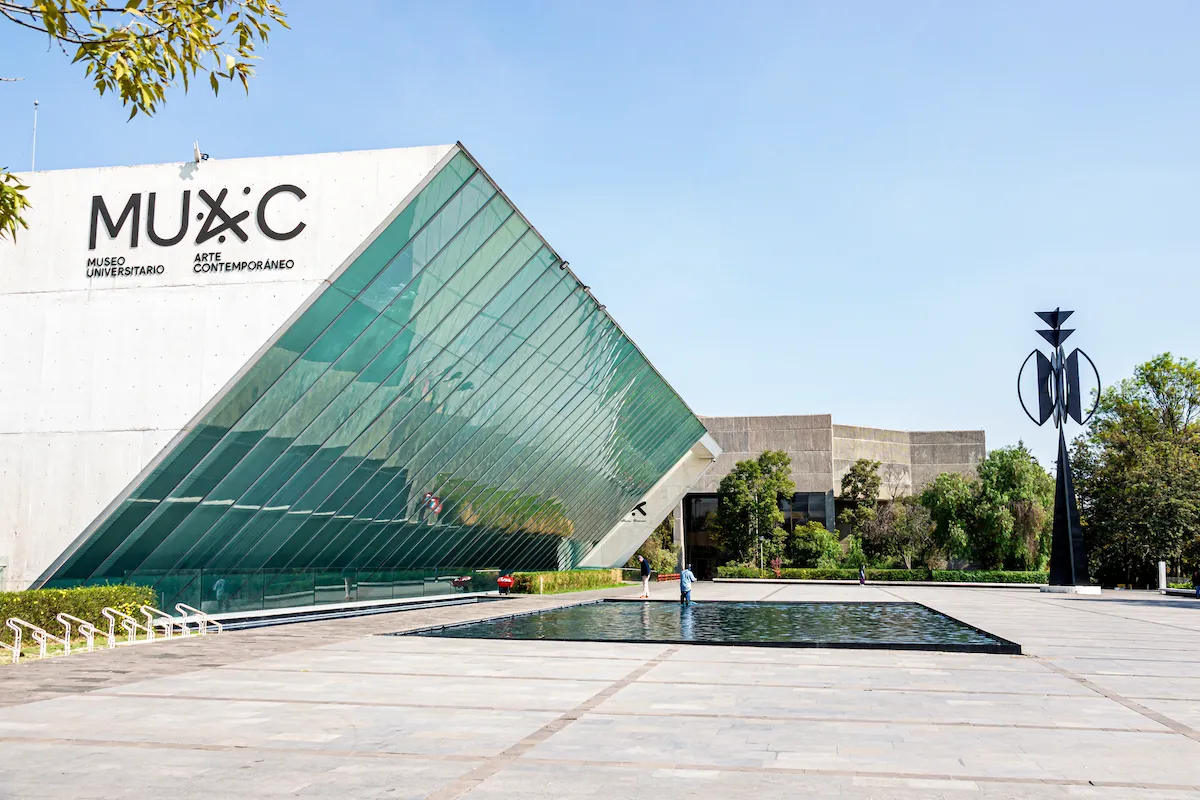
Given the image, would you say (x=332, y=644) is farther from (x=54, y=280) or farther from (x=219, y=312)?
(x=54, y=280)

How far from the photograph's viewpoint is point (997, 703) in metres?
10.2

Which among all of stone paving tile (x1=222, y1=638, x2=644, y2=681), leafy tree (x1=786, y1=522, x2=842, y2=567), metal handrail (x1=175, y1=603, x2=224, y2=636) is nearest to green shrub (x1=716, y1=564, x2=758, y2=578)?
leafy tree (x1=786, y1=522, x2=842, y2=567)

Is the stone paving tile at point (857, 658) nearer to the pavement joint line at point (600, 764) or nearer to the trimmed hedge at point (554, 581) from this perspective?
the pavement joint line at point (600, 764)

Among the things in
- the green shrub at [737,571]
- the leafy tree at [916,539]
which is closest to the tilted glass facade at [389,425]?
the green shrub at [737,571]

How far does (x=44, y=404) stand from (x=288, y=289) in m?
5.43

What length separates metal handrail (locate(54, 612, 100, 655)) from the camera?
1480 cm

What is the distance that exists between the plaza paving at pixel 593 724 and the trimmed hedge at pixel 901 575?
42.5 m

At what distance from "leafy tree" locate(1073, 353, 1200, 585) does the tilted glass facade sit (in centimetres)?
3301

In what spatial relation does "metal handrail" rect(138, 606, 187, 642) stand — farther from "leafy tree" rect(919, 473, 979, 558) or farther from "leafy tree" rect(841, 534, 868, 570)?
"leafy tree" rect(841, 534, 868, 570)

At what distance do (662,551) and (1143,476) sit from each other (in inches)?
1183

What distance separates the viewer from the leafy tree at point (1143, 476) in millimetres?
49969

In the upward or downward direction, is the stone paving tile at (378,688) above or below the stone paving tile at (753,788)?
below

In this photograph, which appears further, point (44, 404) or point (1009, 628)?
point (1009, 628)

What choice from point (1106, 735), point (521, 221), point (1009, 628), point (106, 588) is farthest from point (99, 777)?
point (1009, 628)
